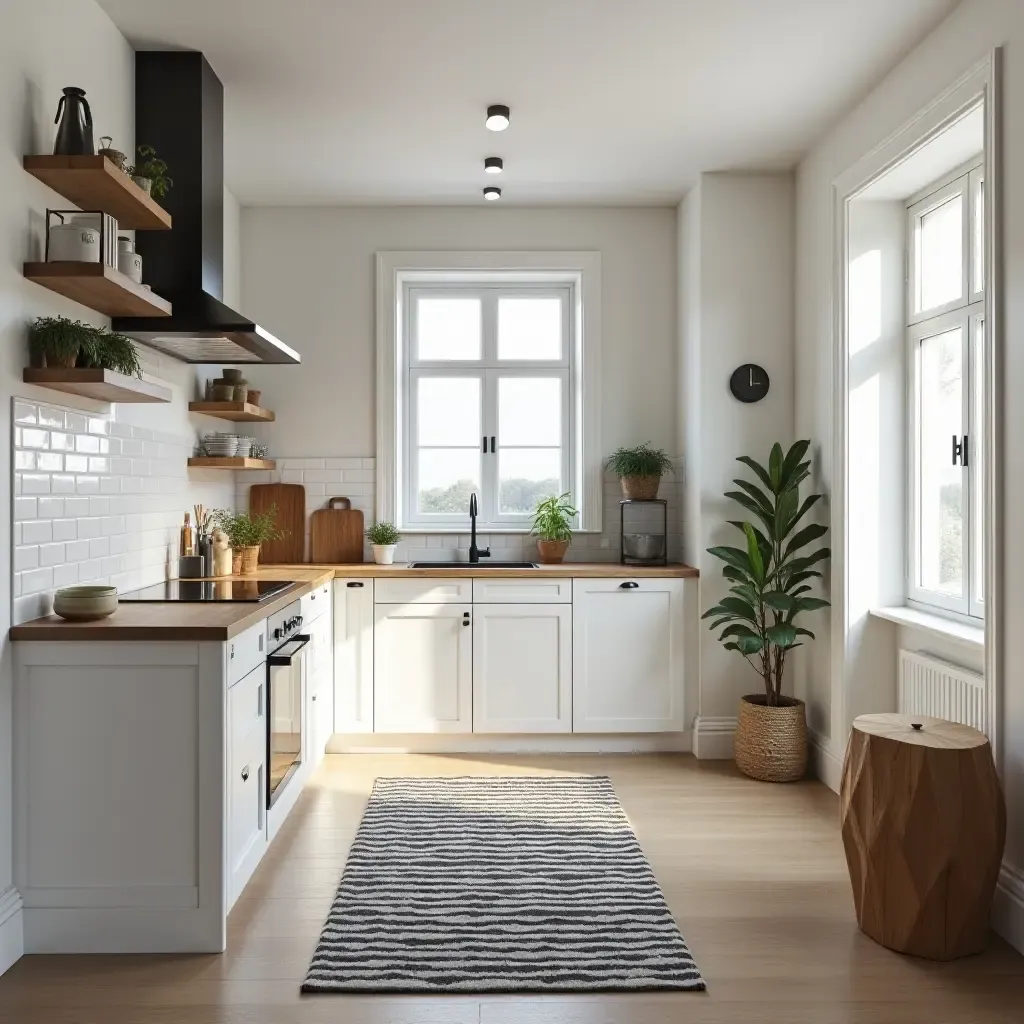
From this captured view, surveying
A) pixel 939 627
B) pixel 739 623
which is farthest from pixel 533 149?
pixel 939 627

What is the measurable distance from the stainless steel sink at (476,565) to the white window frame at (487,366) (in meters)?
0.18

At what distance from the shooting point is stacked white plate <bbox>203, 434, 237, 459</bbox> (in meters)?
4.30

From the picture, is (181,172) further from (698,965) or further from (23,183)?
(698,965)

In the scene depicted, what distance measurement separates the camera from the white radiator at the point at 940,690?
3164 millimetres

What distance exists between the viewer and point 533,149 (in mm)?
4227

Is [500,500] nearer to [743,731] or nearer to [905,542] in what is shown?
[743,731]

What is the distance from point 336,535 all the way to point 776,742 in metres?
2.47

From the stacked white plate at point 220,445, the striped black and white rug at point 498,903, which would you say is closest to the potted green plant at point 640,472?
the striped black and white rug at point 498,903

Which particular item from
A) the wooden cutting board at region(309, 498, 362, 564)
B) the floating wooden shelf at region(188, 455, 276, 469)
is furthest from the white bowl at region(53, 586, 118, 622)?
the wooden cutting board at region(309, 498, 362, 564)

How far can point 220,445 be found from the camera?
4305 mm

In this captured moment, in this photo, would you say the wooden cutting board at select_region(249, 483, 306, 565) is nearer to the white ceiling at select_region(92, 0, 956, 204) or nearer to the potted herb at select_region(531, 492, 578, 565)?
A: the potted herb at select_region(531, 492, 578, 565)

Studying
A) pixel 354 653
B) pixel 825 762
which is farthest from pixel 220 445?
pixel 825 762

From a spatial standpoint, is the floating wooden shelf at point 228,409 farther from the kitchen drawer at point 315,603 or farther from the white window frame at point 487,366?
the kitchen drawer at point 315,603

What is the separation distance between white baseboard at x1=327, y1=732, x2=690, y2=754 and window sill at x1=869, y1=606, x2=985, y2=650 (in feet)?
4.36
